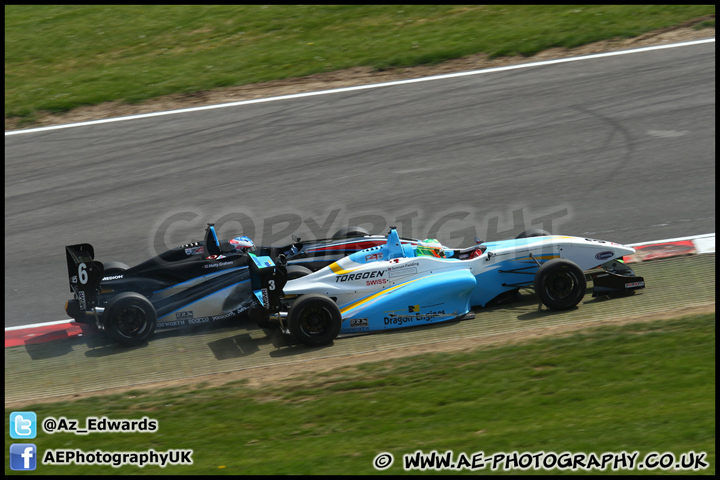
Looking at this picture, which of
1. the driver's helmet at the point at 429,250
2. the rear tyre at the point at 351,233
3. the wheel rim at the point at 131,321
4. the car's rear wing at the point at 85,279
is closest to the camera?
the wheel rim at the point at 131,321

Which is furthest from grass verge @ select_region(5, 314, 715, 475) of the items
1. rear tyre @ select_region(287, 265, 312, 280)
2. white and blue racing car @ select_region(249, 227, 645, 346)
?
rear tyre @ select_region(287, 265, 312, 280)

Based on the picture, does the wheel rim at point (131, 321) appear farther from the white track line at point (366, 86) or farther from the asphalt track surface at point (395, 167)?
the white track line at point (366, 86)

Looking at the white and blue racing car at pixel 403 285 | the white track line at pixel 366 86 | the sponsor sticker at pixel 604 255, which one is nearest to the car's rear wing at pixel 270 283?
the white and blue racing car at pixel 403 285

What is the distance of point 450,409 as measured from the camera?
7.52 meters

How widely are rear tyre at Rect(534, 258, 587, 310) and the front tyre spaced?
187 inches

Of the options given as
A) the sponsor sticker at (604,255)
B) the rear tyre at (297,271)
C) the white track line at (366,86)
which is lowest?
the rear tyre at (297,271)

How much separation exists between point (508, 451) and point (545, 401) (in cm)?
101

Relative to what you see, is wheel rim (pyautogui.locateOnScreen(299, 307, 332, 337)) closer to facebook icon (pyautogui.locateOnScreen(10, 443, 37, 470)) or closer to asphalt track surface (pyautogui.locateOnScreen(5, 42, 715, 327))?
facebook icon (pyautogui.locateOnScreen(10, 443, 37, 470))

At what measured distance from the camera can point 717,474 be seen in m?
6.06

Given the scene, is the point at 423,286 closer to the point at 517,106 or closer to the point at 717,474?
the point at 717,474

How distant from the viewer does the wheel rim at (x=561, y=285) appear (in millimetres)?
9586

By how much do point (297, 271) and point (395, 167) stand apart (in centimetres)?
520

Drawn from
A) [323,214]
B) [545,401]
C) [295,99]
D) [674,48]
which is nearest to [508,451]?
[545,401]

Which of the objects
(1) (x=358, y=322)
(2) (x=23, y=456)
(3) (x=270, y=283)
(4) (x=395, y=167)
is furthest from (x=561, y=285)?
(2) (x=23, y=456)
